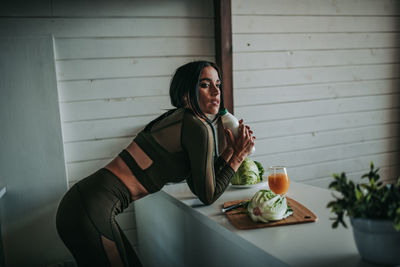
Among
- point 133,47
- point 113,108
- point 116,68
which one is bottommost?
point 113,108

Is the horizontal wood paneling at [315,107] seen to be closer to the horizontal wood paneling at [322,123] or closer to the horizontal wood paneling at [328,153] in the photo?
the horizontal wood paneling at [322,123]

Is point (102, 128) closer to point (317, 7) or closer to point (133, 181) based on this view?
point (133, 181)

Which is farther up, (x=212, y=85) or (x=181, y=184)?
(x=212, y=85)

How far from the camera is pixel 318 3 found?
2656 mm

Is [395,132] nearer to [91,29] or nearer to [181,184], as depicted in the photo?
[181,184]

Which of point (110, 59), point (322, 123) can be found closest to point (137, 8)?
point (110, 59)

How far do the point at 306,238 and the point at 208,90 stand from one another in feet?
2.57

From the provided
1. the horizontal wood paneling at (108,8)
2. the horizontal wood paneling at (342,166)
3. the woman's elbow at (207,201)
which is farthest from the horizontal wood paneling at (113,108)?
the horizontal wood paneling at (342,166)

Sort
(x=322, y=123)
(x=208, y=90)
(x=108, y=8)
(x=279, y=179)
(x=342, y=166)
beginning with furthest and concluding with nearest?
(x=342, y=166)
(x=322, y=123)
(x=108, y=8)
(x=208, y=90)
(x=279, y=179)

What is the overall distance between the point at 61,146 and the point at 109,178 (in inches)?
31.1

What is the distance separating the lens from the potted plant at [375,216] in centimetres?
84

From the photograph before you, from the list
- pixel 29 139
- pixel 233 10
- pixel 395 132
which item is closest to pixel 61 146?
pixel 29 139

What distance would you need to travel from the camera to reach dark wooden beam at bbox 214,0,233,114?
2.27 m

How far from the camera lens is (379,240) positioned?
0.85 m
